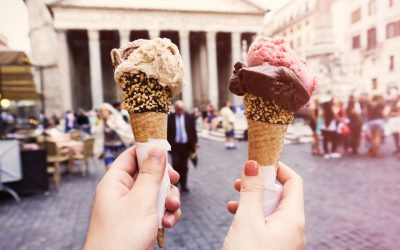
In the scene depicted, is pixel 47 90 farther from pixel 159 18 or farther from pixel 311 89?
pixel 311 89

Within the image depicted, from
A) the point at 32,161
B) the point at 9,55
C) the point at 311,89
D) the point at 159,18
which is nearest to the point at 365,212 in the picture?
the point at 311,89

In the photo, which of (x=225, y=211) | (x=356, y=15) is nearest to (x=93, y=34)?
(x=356, y=15)

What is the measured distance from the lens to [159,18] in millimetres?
31234

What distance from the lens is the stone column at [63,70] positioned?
99.5 feet

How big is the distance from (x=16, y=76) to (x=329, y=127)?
841 cm

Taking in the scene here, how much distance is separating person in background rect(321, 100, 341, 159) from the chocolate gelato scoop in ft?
29.5

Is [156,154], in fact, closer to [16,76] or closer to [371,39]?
[16,76]

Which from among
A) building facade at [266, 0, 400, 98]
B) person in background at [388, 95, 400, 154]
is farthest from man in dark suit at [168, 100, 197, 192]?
building facade at [266, 0, 400, 98]

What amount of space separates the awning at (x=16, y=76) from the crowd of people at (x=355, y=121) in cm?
732

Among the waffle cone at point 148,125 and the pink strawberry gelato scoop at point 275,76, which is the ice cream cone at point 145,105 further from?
the pink strawberry gelato scoop at point 275,76

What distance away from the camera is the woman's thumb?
4.45 ft

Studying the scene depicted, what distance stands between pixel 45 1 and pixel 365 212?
1199 inches

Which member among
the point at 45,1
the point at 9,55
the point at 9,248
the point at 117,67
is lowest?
the point at 9,248

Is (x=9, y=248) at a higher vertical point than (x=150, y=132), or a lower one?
Result: lower
